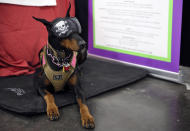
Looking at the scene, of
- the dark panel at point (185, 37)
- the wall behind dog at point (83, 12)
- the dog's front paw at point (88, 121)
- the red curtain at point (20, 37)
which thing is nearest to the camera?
the dog's front paw at point (88, 121)

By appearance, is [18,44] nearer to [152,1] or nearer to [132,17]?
[132,17]

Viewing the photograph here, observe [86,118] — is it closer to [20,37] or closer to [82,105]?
[82,105]

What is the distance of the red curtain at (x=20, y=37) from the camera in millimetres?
2584

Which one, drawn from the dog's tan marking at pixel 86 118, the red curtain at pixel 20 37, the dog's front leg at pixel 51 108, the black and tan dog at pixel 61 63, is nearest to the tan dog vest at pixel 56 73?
the black and tan dog at pixel 61 63

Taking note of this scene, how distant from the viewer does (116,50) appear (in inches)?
110

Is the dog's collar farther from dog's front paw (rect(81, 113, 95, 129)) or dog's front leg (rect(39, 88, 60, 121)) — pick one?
dog's front paw (rect(81, 113, 95, 129))

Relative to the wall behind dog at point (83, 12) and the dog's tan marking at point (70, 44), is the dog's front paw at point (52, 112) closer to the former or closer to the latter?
the dog's tan marking at point (70, 44)

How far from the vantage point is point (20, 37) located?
8.79ft

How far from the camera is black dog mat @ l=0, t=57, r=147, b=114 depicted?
190cm

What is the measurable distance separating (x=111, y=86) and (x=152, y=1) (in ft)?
2.74

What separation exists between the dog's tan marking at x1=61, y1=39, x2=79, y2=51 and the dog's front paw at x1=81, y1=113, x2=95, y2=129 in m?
0.43

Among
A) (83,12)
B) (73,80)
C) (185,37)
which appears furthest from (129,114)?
(83,12)

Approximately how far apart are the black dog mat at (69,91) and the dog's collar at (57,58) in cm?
29

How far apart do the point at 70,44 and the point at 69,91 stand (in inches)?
22.0
